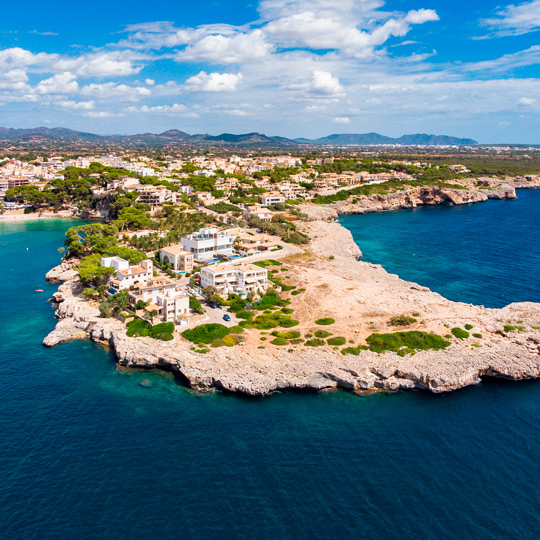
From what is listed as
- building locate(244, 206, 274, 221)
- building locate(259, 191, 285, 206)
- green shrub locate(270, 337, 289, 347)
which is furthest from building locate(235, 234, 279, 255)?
building locate(259, 191, 285, 206)

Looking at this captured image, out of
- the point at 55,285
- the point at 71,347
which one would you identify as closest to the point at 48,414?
the point at 71,347

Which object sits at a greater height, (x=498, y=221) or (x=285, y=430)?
(x=498, y=221)

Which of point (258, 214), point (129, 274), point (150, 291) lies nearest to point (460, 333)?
point (150, 291)

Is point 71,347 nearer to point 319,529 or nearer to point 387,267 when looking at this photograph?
point 319,529

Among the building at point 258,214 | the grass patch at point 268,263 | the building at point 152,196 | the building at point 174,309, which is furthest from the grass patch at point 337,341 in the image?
the building at point 152,196

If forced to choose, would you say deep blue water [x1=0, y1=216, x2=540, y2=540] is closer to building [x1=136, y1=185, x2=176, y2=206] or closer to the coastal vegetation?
the coastal vegetation

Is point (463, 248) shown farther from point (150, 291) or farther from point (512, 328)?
point (150, 291)
